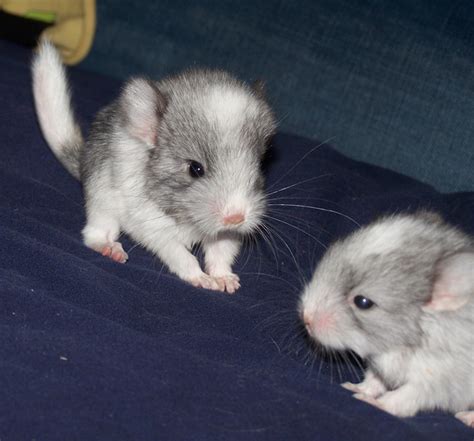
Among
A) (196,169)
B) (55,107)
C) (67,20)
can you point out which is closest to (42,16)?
(67,20)

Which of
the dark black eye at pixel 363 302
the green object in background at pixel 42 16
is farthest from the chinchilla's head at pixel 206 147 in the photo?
the green object in background at pixel 42 16

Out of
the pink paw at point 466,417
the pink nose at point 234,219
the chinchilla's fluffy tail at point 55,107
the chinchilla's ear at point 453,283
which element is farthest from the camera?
the chinchilla's fluffy tail at point 55,107

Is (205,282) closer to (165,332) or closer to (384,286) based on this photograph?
(165,332)

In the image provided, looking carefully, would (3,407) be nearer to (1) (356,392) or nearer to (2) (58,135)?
(1) (356,392)

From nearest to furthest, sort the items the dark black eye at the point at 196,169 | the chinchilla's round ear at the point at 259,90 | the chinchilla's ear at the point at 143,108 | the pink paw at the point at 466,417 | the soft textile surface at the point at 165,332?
the soft textile surface at the point at 165,332
the pink paw at the point at 466,417
the dark black eye at the point at 196,169
the chinchilla's ear at the point at 143,108
the chinchilla's round ear at the point at 259,90

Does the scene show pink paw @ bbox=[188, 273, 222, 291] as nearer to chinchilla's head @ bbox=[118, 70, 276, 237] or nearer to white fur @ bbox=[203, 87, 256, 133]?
chinchilla's head @ bbox=[118, 70, 276, 237]

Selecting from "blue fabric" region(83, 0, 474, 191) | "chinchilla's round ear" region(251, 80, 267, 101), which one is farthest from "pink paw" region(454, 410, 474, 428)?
"blue fabric" region(83, 0, 474, 191)

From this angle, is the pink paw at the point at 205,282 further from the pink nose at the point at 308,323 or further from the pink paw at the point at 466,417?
the pink paw at the point at 466,417

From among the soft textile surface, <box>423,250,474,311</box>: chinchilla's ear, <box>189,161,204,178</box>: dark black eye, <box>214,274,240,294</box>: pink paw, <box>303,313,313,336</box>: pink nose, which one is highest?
<box>423,250,474,311</box>: chinchilla's ear
